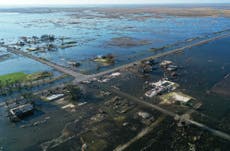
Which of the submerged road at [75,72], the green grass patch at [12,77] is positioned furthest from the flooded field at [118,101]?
the submerged road at [75,72]

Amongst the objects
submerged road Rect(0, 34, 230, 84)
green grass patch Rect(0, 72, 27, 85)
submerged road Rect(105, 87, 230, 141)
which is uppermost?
submerged road Rect(0, 34, 230, 84)

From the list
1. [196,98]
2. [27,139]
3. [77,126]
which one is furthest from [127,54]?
[27,139]

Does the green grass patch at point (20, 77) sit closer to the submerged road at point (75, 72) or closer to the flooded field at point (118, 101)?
the flooded field at point (118, 101)

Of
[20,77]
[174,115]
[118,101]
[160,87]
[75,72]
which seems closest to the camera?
[174,115]

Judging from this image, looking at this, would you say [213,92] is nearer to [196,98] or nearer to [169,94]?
[196,98]

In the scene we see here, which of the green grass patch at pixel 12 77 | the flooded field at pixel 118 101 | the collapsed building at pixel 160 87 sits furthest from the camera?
the green grass patch at pixel 12 77

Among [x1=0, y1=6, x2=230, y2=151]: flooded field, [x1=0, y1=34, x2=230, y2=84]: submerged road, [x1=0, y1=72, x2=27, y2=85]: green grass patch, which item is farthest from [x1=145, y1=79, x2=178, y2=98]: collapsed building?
[x1=0, y1=72, x2=27, y2=85]: green grass patch

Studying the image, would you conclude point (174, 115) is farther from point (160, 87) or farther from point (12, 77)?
point (12, 77)

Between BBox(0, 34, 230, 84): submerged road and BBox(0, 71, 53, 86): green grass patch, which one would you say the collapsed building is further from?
BBox(0, 71, 53, 86): green grass patch

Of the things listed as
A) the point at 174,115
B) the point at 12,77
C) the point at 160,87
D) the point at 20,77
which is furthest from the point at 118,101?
the point at 12,77

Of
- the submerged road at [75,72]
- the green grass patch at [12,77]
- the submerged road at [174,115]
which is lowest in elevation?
the green grass patch at [12,77]

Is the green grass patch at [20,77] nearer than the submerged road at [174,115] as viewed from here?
No
